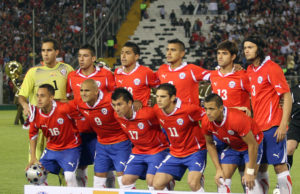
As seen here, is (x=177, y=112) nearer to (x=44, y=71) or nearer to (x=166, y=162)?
(x=166, y=162)

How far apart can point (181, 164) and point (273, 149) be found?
109 centimetres

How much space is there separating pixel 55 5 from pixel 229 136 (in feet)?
103

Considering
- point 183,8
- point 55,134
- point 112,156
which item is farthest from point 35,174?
point 183,8

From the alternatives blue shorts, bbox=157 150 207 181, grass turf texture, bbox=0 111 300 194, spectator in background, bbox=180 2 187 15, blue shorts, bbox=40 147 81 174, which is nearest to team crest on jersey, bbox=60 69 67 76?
blue shorts, bbox=40 147 81 174

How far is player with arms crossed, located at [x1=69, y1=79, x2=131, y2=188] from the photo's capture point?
→ 25.5 ft

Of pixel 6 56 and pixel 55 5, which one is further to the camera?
pixel 55 5

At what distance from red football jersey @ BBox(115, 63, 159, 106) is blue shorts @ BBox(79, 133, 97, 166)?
2.77 feet

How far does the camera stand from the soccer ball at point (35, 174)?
7.41 metres

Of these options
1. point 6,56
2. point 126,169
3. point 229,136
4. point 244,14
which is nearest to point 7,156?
point 126,169

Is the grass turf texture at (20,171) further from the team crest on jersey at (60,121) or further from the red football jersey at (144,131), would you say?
the red football jersey at (144,131)

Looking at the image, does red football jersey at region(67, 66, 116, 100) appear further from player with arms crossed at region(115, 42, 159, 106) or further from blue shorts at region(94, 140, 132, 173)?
blue shorts at region(94, 140, 132, 173)

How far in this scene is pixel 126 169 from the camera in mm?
7469

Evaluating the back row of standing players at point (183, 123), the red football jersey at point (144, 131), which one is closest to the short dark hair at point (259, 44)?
the back row of standing players at point (183, 123)

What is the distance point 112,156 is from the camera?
308 inches
